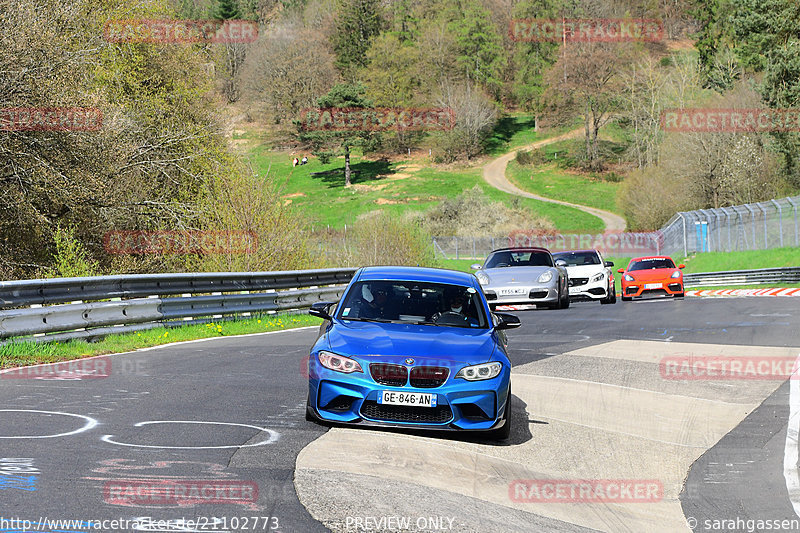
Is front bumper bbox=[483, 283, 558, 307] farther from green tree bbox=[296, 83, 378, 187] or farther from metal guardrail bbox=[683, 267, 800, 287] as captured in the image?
green tree bbox=[296, 83, 378, 187]

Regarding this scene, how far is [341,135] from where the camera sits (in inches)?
4449

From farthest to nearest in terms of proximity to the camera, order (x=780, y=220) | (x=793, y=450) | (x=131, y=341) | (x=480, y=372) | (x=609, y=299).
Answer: (x=780, y=220), (x=609, y=299), (x=131, y=341), (x=793, y=450), (x=480, y=372)

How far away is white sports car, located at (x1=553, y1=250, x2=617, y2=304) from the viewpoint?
1002 inches

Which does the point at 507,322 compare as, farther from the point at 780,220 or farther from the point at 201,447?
the point at 780,220

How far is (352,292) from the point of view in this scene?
8.92 metres

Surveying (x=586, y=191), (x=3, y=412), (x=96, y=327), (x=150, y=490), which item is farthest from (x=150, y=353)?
(x=586, y=191)

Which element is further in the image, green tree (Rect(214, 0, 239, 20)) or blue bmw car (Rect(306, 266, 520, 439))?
green tree (Rect(214, 0, 239, 20))

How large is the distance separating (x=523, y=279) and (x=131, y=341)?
9379 millimetres

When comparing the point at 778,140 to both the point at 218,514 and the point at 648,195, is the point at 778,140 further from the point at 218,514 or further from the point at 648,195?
the point at 218,514

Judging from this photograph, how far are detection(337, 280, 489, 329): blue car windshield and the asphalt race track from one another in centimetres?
113

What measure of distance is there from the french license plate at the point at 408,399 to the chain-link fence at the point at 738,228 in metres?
38.0

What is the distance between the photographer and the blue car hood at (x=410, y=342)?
7.50 meters

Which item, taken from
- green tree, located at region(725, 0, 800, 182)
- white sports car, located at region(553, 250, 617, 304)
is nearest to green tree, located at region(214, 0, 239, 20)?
green tree, located at region(725, 0, 800, 182)

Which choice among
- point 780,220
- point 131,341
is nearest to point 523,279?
point 131,341
